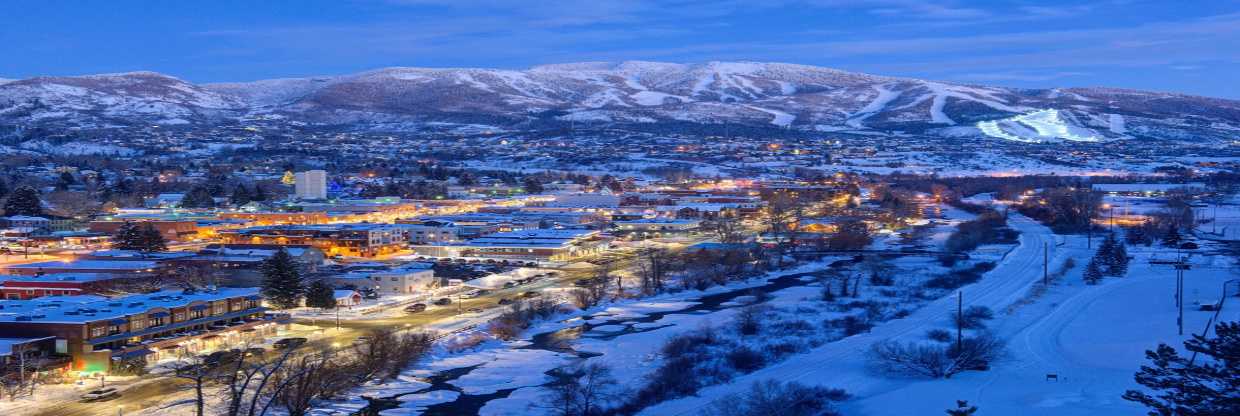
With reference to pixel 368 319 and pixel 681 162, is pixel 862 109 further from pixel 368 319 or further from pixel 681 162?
pixel 368 319

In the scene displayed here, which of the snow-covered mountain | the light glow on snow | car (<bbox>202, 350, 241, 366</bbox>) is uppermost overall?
the snow-covered mountain

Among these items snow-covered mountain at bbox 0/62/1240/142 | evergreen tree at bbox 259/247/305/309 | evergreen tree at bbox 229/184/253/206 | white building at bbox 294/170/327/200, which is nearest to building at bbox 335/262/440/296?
evergreen tree at bbox 259/247/305/309

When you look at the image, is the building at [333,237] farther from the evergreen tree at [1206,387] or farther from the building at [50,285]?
the evergreen tree at [1206,387]

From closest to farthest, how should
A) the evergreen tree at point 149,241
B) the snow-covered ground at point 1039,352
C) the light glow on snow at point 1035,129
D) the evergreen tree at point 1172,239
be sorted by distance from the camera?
the snow-covered ground at point 1039,352, the evergreen tree at point 149,241, the evergreen tree at point 1172,239, the light glow on snow at point 1035,129

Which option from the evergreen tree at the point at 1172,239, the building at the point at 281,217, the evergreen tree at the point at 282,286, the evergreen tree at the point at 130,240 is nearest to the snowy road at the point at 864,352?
the evergreen tree at the point at 1172,239

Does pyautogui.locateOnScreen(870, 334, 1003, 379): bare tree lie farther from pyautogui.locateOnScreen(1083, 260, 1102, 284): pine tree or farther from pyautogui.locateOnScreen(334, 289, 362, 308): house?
pyautogui.locateOnScreen(334, 289, 362, 308): house

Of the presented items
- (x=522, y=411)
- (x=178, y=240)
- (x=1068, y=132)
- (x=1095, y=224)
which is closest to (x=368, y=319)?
(x=522, y=411)
